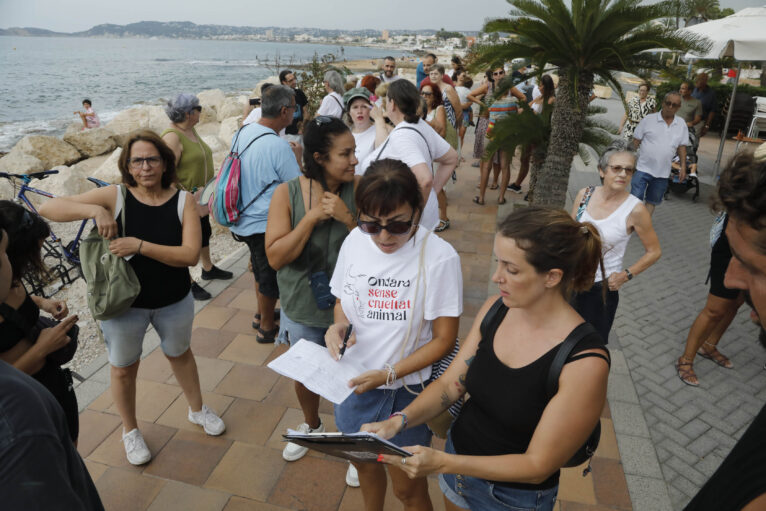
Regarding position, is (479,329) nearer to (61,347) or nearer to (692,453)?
(61,347)

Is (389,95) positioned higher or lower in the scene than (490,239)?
higher

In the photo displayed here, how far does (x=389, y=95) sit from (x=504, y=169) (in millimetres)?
4296

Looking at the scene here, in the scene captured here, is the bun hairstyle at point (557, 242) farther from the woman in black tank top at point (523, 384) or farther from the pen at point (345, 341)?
the pen at point (345, 341)

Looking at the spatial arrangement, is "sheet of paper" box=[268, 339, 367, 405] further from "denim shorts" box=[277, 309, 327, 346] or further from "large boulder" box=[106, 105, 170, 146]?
"large boulder" box=[106, 105, 170, 146]

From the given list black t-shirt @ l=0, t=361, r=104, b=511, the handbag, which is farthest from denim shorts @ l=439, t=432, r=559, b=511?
the handbag

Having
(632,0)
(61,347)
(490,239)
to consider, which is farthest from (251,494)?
(632,0)

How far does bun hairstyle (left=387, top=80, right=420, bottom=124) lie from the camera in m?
3.66

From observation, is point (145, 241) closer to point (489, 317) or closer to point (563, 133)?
point (489, 317)

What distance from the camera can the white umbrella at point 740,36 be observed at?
7.05 m

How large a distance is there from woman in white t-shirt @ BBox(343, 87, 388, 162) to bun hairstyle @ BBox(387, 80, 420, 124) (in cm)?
66

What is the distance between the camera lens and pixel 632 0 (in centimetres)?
482

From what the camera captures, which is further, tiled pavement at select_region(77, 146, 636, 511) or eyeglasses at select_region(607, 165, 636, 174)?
eyeglasses at select_region(607, 165, 636, 174)

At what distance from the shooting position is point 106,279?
256 centimetres

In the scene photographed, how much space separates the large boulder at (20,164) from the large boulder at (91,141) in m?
2.53
